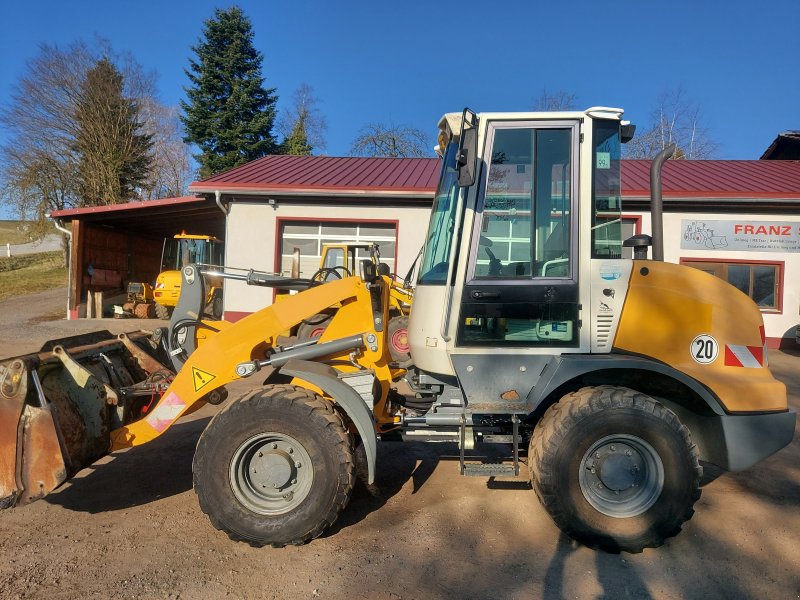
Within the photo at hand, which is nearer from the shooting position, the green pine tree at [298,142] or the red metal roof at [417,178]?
the red metal roof at [417,178]

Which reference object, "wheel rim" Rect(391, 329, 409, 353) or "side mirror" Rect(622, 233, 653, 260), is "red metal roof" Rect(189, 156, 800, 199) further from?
"side mirror" Rect(622, 233, 653, 260)

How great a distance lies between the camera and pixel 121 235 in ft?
66.6

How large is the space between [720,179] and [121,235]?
20.1 metres

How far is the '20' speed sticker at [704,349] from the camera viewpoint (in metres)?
3.51

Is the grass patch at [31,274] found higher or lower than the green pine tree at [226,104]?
lower

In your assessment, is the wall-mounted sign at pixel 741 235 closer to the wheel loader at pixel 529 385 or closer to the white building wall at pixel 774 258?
the white building wall at pixel 774 258

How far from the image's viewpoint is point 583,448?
133 inches

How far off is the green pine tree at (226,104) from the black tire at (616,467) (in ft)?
107

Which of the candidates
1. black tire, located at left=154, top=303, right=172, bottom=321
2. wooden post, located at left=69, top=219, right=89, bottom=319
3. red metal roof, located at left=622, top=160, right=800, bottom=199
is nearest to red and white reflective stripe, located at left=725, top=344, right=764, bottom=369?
red metal roof, located at left=622, top=160, right=800, bottom=199

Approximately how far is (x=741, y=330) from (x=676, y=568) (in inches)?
62.7

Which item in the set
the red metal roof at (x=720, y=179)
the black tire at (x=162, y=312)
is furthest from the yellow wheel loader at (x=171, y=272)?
the red metal roof at (x=720, y=179)

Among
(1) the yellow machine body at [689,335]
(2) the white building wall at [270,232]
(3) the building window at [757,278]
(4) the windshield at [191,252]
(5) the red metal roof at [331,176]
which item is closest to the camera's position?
(1) the yellow machine body at [689,335]

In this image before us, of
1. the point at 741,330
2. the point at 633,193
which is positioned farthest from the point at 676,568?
the point at 633,193

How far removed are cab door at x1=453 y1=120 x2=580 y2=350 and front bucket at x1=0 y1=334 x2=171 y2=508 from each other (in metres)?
2.51
